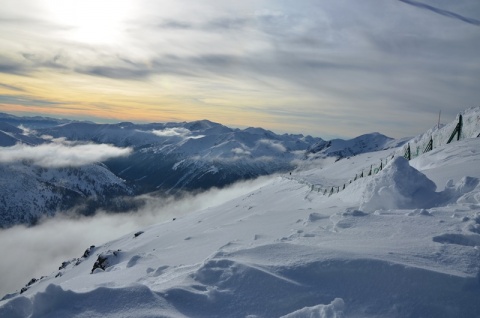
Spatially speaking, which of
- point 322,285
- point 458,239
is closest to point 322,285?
point 322,285

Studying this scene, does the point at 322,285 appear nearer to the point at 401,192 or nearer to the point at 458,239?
the point at 458,239

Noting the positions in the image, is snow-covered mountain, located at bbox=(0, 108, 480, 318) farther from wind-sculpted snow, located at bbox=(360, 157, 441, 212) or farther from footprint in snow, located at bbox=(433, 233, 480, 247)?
wind-sculpted snow, located at bbox=(360, 157, 441, 212)

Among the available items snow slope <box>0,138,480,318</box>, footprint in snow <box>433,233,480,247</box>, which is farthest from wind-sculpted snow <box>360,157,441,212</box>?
footprint in snow <box>433,233,480,247</box>

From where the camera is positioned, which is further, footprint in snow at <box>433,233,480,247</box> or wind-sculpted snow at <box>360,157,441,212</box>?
wind-sculpted snow at <box>360,157,441,212</box>

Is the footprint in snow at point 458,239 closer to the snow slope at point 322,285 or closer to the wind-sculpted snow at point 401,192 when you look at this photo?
the snow slope at point 322,285

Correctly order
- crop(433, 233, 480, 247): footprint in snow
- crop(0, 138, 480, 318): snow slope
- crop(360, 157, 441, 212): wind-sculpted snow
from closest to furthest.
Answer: crop(0, 138, 480, 318): snow slope
crop(433, 233, 480, 247): footprint in snow
crop(360, 157, 441, 212): wind-sculpted snow

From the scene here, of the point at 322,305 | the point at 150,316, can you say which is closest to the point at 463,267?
the point at 322,305

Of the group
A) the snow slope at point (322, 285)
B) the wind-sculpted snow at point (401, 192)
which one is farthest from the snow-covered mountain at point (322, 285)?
the wind-sculpted snow at point (401, 192)

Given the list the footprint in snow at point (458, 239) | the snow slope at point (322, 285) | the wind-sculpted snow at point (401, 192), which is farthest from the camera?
the wind-sculpted snow at point (401, 192)

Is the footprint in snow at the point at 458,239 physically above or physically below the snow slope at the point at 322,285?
above

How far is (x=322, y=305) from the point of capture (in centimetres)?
569

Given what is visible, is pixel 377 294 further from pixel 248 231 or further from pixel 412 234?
pixel 248 231

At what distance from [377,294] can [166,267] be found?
8.68 m

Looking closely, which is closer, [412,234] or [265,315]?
[265,315]
